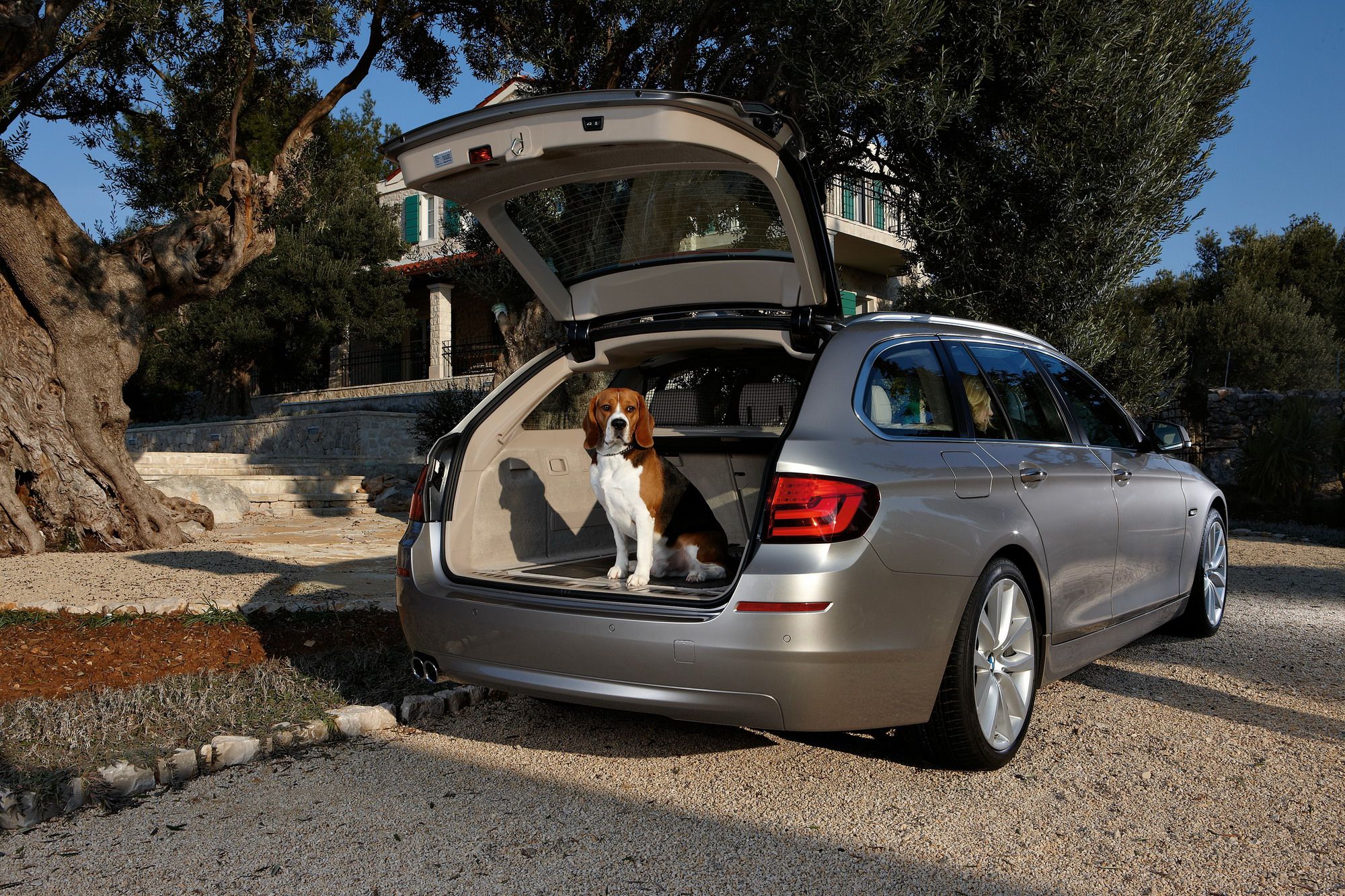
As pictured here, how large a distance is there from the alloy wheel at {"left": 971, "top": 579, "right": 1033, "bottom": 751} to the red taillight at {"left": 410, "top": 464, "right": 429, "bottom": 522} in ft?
7.21

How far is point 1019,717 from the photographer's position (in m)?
3.73

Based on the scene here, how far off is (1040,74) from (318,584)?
7396 millimetres

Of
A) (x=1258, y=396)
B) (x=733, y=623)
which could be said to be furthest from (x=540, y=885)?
(x=1258, y=396)

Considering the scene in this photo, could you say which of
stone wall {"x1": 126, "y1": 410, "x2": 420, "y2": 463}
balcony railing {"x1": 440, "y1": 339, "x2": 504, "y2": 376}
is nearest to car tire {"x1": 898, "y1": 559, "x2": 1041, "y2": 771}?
stone wall {"x1": 126, "y1": 410, "x2": 420, "y2": 463}

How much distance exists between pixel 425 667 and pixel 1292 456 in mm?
13067

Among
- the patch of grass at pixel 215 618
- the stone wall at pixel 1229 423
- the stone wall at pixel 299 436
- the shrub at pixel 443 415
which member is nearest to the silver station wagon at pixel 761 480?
the patch of grass at pixel 215 618

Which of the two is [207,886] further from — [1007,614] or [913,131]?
[913,131]

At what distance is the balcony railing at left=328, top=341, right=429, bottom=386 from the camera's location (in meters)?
29.8

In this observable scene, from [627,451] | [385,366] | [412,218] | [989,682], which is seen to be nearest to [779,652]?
[989,682]

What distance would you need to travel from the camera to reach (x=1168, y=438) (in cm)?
543

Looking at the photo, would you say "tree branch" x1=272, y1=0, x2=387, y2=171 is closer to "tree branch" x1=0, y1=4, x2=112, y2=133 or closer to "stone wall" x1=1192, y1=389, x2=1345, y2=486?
"tree branch" x1=0, y1=4, x2=112, y2=133

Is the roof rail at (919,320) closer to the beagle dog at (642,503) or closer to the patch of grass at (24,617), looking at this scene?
the beagle dog at (642,503)

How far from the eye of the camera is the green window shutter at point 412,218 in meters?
31.4

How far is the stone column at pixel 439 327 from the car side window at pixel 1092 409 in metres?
23.5
